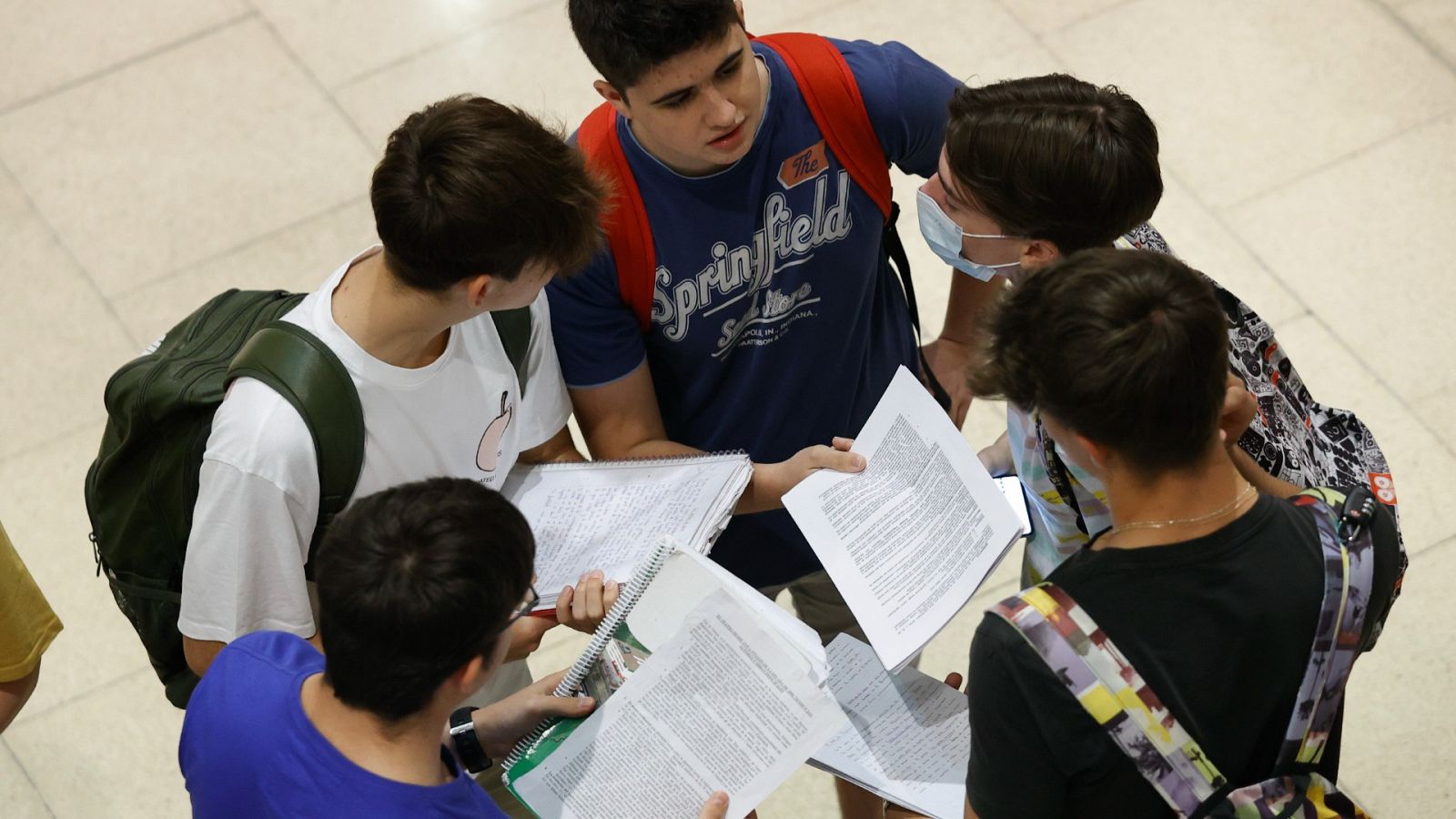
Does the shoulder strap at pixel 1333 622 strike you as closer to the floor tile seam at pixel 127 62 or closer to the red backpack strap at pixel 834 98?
the red backpack strap at pixel 834 98

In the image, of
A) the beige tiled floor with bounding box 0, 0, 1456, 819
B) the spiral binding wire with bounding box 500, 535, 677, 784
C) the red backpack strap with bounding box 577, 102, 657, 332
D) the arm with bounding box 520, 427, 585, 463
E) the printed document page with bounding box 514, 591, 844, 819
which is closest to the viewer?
the printed document page with bounding box 514, 591, 844, 819

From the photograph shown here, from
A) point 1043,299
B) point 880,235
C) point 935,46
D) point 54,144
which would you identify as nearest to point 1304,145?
point 935,46

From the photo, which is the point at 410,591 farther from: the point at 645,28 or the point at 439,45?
the point at 439,45

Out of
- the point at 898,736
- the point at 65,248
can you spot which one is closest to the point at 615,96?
the point at 898,736

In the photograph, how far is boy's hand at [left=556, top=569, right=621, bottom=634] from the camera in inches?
84.6

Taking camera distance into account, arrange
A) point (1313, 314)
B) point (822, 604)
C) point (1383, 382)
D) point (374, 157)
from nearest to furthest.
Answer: point (822, 604)
point (1383, 382)
point (1313, 314)
point (374, 157)

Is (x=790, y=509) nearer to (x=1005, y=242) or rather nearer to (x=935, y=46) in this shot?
(x=1005, y=242)

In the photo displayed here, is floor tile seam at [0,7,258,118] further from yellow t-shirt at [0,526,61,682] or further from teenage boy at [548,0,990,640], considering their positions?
teenage boy at [548,0,990,640]

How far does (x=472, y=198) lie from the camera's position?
1950mm

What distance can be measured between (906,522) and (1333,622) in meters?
0.63

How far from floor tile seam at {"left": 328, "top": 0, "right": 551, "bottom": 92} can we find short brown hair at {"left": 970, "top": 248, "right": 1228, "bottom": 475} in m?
3.59

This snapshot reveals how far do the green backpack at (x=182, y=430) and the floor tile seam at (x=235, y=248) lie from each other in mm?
2103

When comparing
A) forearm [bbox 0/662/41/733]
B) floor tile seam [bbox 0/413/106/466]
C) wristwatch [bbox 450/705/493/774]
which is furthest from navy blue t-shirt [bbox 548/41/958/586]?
floor tile seam [bbox 0/413/106/466]

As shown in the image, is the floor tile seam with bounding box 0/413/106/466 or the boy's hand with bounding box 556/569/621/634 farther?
the floor tile seam with bounding box 0/413/106/466
